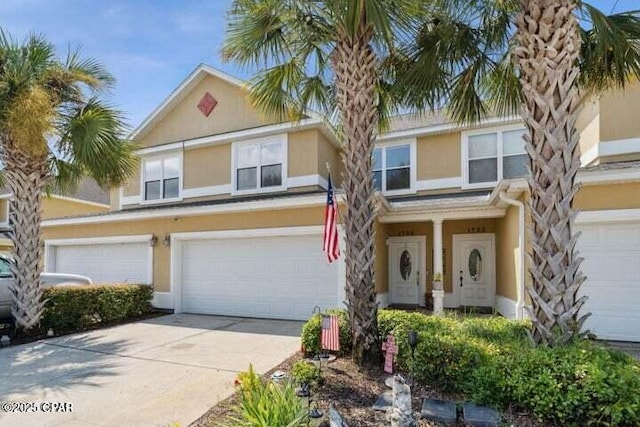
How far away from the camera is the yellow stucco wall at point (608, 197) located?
8234mm

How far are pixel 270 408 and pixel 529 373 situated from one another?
2995 mm

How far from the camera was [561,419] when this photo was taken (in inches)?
164

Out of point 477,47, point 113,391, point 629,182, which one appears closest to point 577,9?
point 477,47

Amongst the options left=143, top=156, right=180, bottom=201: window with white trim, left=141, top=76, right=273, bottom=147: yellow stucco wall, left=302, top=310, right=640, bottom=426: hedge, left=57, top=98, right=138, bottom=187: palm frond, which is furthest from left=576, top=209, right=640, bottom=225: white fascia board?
left=143, top=156, right=180, bottom=201: window with white trim

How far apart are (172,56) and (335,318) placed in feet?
28.2

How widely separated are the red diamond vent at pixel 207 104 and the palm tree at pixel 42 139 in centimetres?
502

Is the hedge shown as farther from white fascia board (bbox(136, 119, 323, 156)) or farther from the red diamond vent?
the red diamond vent

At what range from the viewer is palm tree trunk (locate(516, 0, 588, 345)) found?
4.86m

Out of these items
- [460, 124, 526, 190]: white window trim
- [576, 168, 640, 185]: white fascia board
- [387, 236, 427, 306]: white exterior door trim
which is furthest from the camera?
[387, 236, 427, 306]: white exterior door trim

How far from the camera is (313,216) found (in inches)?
427

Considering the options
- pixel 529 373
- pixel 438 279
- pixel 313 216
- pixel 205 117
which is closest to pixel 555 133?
pixel 529 373

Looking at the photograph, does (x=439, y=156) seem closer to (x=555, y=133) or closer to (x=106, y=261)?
(x=555, y=133)

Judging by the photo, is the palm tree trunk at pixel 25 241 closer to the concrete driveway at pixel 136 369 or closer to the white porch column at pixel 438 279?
the concrete driveway at pixel 136 369

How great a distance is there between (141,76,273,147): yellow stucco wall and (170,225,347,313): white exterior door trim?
13.5ft
